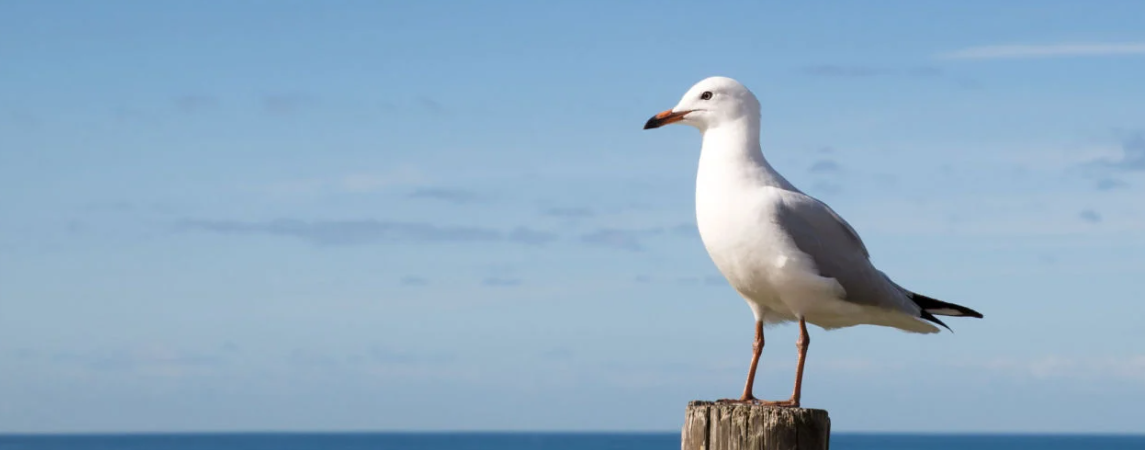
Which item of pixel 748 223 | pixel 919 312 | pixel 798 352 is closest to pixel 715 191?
pixel 748 223

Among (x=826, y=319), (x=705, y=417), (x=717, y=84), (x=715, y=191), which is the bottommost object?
(x=705, y=417)

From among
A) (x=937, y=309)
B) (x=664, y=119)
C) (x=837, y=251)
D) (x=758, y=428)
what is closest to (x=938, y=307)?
(x=937, y=309)

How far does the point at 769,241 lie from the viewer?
9.85 m

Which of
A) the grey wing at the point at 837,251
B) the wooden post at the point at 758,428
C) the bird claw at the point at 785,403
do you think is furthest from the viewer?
the grey wing at the point at 837,251

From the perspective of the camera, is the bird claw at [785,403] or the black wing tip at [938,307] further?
the black wing tip at [938,307]

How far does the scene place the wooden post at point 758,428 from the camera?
837 cm

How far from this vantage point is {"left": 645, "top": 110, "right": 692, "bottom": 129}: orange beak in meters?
10.7

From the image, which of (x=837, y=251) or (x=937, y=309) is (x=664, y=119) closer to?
(x=837, y=251)

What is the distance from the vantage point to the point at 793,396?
966cm

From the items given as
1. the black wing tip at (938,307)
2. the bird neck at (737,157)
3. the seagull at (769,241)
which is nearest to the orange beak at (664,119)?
the seagull at (769,241)

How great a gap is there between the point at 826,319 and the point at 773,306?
0.50m

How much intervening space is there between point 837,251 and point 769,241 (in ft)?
2.44

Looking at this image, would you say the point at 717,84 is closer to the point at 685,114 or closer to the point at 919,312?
the point at 685,114

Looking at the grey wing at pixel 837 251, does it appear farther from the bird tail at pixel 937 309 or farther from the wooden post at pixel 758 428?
the wooden post at pixel 758 428
